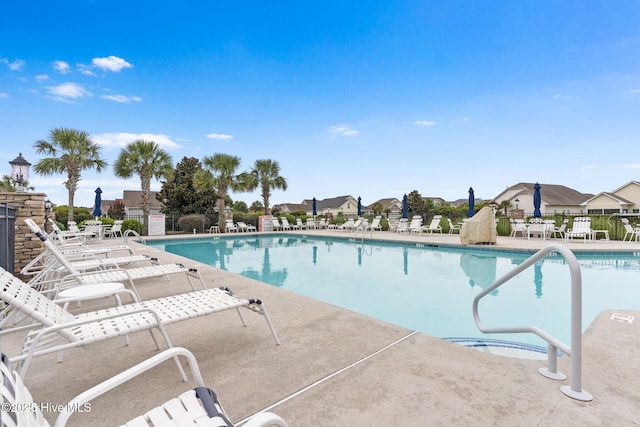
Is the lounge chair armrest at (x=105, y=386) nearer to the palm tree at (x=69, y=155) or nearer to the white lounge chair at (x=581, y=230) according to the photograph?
the white lounge chair at (x=581, y=230)

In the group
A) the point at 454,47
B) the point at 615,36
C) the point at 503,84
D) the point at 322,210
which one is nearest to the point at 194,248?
the point at 454,47

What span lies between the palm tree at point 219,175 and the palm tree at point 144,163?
201 cm

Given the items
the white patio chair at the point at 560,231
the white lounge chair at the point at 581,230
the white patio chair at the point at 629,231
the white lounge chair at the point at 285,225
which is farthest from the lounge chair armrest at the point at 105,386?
the white lounge chair at the point at 285,225

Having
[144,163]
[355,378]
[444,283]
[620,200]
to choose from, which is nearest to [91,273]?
[355,378]

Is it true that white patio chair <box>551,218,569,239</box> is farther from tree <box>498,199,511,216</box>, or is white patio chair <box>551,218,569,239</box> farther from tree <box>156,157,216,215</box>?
tree <box>498,199,511,216</box>

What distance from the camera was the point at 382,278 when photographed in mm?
7074

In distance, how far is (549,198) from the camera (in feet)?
121

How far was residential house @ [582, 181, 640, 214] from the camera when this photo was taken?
3438cm

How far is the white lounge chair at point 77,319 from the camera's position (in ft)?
5.71

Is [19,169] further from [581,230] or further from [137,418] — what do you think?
[581,230]

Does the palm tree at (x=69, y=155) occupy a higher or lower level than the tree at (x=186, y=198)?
higher

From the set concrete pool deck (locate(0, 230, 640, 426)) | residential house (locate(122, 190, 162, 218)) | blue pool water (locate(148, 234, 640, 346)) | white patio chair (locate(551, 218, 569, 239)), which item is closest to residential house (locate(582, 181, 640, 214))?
white patio chair (locate(551, 218, 569, 239))

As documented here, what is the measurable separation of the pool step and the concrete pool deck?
543 millimetres

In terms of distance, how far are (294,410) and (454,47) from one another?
16277mm
